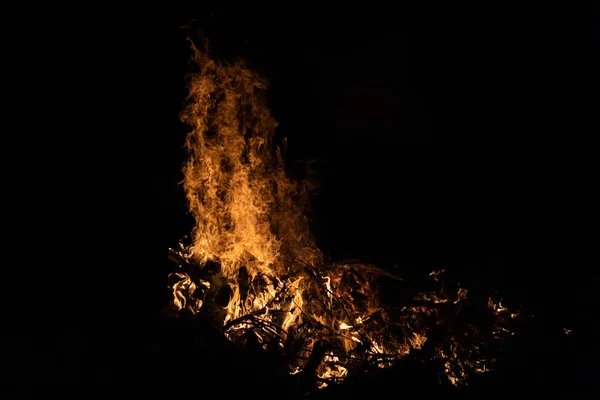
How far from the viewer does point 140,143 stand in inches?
141

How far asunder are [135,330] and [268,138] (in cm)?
156

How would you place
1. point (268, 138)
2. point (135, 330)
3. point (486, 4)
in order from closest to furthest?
1. point (135, 330)
2. point (268, 138)
3. point (486, 4)

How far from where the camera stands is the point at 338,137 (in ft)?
13.4

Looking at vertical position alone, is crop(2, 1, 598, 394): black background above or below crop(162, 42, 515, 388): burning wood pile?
above

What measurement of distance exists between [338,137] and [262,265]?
1591mm

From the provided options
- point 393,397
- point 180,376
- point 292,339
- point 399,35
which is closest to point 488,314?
point 393,397

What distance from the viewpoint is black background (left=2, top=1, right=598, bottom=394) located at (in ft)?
10.8

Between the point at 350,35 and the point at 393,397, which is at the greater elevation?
the point at 350,35

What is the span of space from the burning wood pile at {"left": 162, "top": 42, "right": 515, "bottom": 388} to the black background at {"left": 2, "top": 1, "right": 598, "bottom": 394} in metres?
0.26

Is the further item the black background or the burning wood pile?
the black background

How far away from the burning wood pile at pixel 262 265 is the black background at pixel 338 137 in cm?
26

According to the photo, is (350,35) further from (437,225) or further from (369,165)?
(437,225)

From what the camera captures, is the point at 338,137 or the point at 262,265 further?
the point at 338,137

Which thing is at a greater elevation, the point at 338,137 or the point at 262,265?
the point at 338,137
